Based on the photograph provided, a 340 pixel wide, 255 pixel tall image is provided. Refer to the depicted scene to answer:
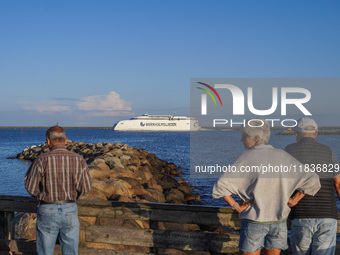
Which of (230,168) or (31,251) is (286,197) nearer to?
(230,168)

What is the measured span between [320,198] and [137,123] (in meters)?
96.2

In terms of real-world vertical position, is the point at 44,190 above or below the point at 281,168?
below

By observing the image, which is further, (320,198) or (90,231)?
(90,231)

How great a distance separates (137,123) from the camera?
98688 mm

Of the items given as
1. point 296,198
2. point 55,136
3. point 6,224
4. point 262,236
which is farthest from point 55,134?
point 296,198

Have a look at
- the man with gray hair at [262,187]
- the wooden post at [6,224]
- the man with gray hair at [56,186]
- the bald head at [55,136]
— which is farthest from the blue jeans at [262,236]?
the wooden post at [6,224]

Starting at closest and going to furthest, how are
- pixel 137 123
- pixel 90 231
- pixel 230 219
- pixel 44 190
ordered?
pixel 44 190 → pixel 230 219 → pixel 90 231 → pixel 137 123

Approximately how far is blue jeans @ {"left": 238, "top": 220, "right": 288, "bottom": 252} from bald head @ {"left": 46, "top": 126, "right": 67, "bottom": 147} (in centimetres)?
175

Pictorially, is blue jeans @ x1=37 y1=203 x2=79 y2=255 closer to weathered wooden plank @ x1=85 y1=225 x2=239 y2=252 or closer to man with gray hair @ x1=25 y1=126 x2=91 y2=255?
man with gray hair @ x1=25 y1=126 x2=91 y2=255

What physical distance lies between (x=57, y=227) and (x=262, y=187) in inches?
72.4

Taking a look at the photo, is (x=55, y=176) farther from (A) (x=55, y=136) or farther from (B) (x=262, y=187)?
(B) (x=262, y=187)

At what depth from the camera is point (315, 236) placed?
2.96 m

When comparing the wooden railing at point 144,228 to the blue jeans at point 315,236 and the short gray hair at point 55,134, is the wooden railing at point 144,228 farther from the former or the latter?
the short gray hair at point 55,134

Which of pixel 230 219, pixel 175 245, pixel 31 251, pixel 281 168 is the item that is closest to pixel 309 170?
pixel 281 168
